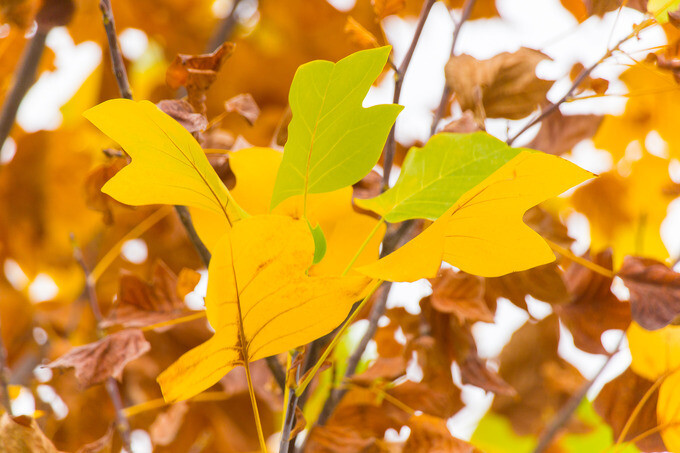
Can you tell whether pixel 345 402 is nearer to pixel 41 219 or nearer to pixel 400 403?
pixel 400 403

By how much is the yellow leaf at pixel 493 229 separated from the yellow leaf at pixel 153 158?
84mm

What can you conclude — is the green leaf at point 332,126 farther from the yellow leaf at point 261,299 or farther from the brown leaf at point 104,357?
the brown leaf at point 104,357

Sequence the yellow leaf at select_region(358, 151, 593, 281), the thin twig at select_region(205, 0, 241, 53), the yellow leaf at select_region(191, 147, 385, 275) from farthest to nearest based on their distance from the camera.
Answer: the thin twig at select_region(205, 0, 241, 53), the yellow leaf at select_region(191, 147, 385, 275), the yellow leaf at select_region(358, 151, 593, 281)

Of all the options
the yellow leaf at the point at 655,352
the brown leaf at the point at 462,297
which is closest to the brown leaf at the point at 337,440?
the brown leaf at the point at 462,297

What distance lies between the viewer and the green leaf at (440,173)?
26cm

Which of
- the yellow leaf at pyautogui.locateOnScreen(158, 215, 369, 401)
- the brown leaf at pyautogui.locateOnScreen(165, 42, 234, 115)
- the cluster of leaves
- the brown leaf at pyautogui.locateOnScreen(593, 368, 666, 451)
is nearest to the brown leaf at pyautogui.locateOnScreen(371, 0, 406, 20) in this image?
the cluster of leaves

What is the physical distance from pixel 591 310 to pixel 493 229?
254 millimetres

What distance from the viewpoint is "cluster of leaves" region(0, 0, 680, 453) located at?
0.23 meters

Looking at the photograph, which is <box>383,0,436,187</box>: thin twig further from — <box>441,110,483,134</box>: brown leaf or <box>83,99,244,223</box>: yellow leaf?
<box>83,99,244,223</box>: yellow leaf

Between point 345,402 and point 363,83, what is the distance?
1.01 feet

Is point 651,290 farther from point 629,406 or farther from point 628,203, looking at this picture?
point 628,203

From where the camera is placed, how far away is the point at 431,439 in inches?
15.7

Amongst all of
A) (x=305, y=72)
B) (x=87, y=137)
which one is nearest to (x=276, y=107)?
(x=87, y=137)

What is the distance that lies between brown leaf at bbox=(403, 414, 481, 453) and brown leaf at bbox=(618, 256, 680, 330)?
145 millimetres
